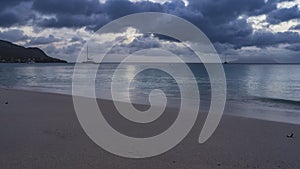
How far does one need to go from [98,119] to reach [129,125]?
4.37 ft

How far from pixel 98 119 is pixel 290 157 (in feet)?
18.9

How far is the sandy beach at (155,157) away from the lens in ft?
16.5

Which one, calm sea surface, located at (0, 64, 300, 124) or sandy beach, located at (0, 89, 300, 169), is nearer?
sandy beach, located at (0, 89, 300, 169)

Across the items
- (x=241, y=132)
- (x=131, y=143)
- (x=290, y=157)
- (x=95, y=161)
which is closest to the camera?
(x=95, y=161)

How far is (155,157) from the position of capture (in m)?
5.47

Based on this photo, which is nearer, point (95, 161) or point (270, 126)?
point (95, 161)

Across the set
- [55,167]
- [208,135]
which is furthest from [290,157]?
[55,167]

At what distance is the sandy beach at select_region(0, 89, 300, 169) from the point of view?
16.5ft

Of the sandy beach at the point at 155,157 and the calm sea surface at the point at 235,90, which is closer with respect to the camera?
the sandy beach at the point at 155,157

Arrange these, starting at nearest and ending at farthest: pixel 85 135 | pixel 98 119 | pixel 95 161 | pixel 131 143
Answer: pixel 95 161 → pixel 131 143 → pixel 85 135 → pixel 98 119

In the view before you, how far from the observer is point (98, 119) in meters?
9.34

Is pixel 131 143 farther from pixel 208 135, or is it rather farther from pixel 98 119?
pixel 98 119

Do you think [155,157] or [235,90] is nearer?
[155,157]

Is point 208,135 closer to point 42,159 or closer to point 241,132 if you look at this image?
point 241,132
